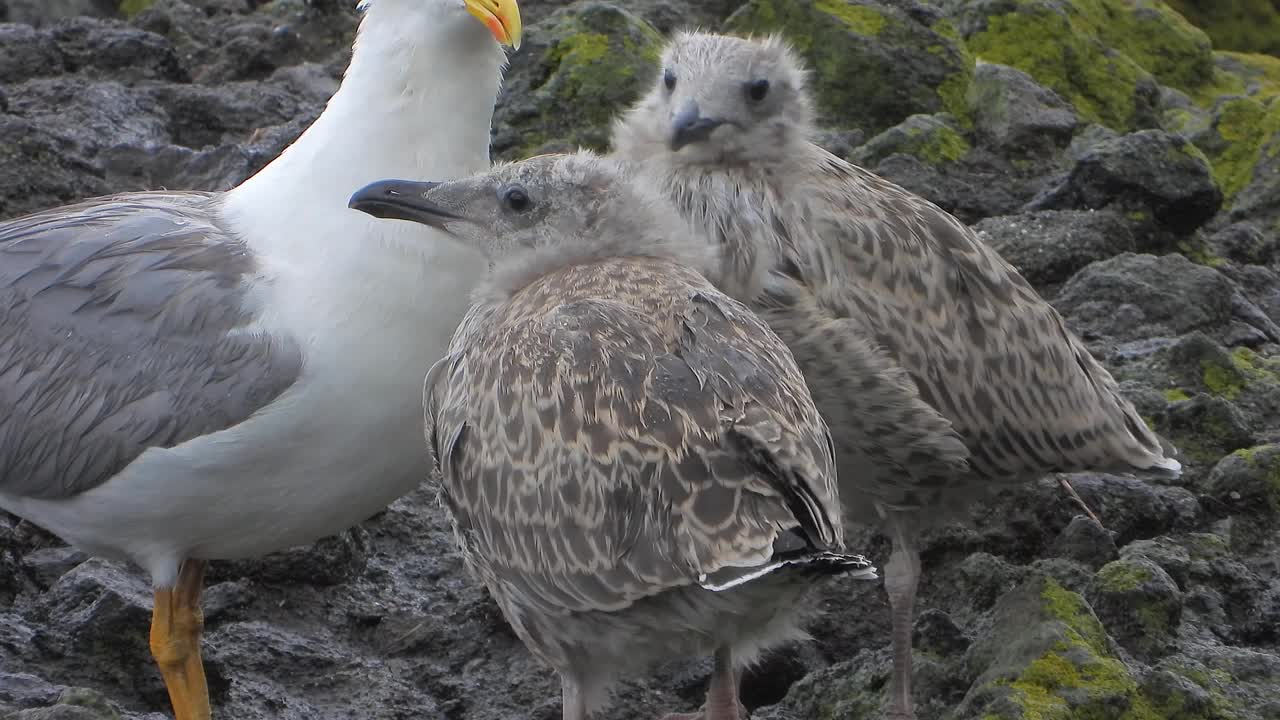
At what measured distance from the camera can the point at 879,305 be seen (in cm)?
530

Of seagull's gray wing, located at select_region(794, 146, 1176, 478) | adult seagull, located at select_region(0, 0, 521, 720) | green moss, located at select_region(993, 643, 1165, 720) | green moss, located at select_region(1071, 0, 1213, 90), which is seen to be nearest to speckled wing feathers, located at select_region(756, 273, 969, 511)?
seagull's gray wing, located at select_region(794, 146, 1176, 478)

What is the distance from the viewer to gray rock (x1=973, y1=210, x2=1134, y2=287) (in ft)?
23.7

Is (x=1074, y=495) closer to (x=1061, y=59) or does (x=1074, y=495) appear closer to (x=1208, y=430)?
(x=1208, y=430)

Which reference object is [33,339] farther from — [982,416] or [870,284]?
[982,416]

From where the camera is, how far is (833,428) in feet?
17.0

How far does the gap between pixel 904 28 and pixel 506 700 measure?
4.52 meters

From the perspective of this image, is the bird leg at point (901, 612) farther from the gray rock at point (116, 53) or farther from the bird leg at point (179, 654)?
the gray rock at point (116, 53)

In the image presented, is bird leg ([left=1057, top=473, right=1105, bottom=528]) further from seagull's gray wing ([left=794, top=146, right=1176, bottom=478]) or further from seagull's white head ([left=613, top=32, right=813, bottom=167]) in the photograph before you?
seagull's white head ([left=613, top=32, right=813, bottom=167])

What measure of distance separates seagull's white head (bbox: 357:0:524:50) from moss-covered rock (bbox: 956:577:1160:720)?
2.15m

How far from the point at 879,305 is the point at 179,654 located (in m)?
2.24

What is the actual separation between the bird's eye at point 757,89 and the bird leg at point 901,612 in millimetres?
1386

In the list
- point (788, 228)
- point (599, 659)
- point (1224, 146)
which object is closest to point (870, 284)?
point (788, 228)

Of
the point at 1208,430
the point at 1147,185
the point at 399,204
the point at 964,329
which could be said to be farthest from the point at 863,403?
the point at 1147,185

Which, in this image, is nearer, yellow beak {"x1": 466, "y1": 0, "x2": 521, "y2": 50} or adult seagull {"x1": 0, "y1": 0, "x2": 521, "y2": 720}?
adult seagull {"x1": 0, "y1": 0, "x2": 521, "y2": 720}
